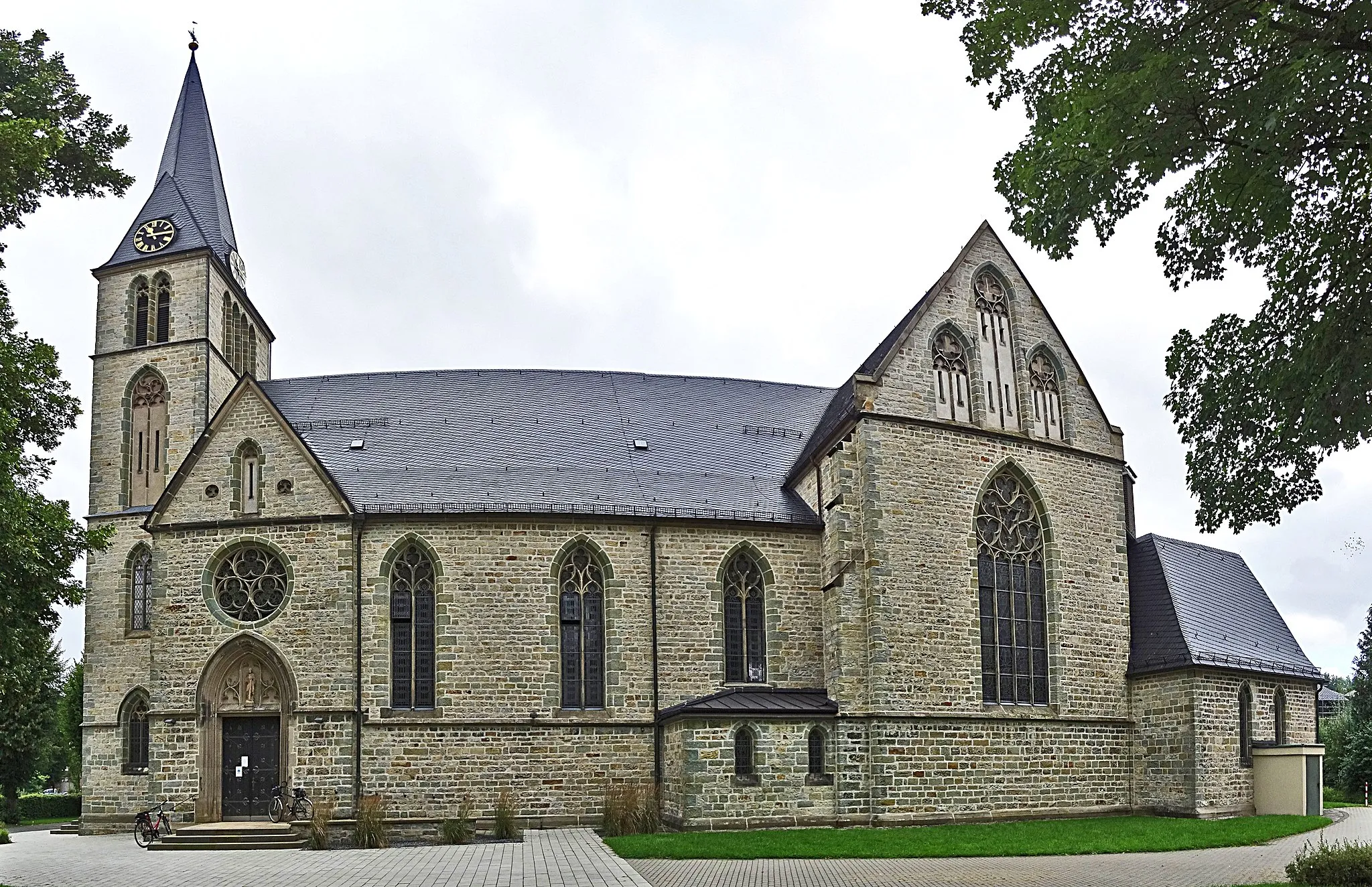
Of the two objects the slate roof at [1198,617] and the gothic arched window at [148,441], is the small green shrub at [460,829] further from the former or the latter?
the slate roof at [1198,617]

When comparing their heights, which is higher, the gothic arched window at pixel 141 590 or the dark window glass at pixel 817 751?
the gothic arched window at pixel 141 590

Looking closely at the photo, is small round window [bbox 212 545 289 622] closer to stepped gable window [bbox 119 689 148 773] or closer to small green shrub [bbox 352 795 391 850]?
stepped gable window [bbox 119 689 148 773]

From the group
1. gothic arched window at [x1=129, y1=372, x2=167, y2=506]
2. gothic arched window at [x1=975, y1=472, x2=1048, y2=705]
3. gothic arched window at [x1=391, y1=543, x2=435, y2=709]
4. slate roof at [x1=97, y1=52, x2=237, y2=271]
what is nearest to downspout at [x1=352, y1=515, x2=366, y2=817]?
gothic arched window at [x1=391, y1=543, x2=435, y2=709]

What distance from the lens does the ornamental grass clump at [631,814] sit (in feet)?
86.5

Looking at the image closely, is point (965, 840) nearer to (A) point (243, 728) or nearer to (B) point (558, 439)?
(B) point (558, 439)

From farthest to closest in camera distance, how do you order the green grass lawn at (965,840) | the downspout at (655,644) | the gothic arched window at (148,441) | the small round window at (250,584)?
the gothic arched window at (148,441)
the small round window at (250,584)
the downspout at (655,644)
the green grass lawn at (965,840)

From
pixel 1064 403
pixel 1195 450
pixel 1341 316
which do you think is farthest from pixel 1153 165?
pixel 1064 403

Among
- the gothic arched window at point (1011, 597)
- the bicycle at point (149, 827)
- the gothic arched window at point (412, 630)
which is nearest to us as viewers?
the bicycle at point (149, 827)

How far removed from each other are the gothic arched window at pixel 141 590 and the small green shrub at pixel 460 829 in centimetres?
1077

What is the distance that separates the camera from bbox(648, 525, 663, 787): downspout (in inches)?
1119

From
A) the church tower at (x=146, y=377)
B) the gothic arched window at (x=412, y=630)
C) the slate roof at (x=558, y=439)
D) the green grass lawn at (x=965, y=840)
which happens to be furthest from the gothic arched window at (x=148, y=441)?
the green grass lawn at (x=965, y=840)

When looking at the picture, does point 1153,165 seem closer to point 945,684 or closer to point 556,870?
point 556,870

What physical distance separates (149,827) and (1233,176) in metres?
23.6

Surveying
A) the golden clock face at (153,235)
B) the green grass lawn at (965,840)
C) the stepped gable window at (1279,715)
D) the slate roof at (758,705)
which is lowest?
the green grass lawn at (965,840)
